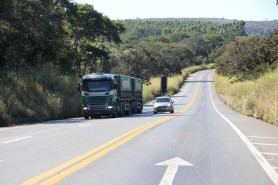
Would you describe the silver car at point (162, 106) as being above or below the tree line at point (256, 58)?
below

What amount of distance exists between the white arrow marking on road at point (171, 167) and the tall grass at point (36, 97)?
59.1 ft

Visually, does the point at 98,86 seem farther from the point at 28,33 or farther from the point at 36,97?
the point at 28,33

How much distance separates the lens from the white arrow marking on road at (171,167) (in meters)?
8.88

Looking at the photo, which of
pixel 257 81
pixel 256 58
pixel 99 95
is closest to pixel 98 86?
pixel 99 95

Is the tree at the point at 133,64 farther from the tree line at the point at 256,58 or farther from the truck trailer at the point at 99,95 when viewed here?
the truck trailer at the point at 99,95

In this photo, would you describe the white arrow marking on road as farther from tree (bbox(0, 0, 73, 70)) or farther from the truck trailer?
tree (bbox(0, 0, 73, 70))

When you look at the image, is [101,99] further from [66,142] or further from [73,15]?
[73,15]

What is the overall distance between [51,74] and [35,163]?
31.0 m

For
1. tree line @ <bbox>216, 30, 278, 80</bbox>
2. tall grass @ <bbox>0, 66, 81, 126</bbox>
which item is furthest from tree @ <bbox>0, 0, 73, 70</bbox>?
tree line @ <bbox>216, 30, 278, 80</bbox>

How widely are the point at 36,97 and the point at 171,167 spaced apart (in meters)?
26.0

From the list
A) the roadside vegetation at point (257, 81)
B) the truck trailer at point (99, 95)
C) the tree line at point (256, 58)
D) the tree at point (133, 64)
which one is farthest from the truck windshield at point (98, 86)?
the tree at point (133, 64)

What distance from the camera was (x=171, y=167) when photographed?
1041 cm

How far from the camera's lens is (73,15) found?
6325cm

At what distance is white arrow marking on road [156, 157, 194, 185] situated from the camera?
8884 millimetres
